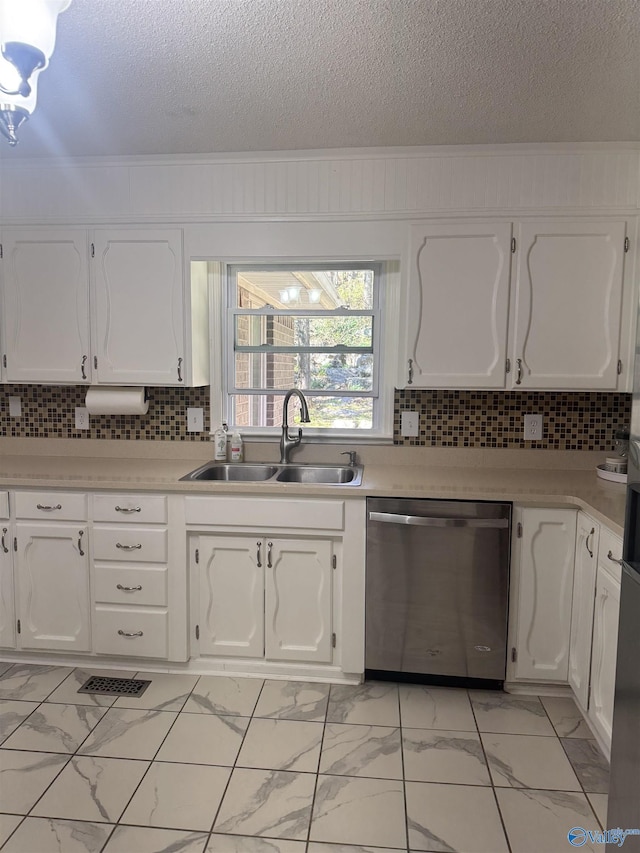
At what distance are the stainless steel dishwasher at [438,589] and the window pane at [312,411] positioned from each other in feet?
2.50

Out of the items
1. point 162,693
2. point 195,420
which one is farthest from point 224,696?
point 195,420

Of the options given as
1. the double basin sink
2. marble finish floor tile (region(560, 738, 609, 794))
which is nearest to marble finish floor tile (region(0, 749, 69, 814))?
the double basin sink

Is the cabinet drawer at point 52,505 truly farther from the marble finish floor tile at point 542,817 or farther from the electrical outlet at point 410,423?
the marble finish floor tile at point 542,817

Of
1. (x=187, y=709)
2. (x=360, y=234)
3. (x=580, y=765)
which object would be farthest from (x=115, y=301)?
(x=580, y=765)

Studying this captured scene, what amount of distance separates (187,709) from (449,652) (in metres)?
1.11

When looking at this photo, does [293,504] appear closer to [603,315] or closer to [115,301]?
[115,301]

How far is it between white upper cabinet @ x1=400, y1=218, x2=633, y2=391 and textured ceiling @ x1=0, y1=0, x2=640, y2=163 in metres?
0.41

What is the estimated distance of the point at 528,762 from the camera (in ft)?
6.77

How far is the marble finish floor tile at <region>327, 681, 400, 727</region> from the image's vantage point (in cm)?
231

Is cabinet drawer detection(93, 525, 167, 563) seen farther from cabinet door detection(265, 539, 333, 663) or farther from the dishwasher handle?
the dishwasher handle

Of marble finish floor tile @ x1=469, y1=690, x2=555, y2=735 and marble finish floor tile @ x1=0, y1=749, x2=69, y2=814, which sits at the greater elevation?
marble finish floor tile @ x1=469, y1=690, x2=555, y2=735

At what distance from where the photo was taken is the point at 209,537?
2.59 metres

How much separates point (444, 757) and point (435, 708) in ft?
1.00

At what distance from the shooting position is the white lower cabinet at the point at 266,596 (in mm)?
2557
